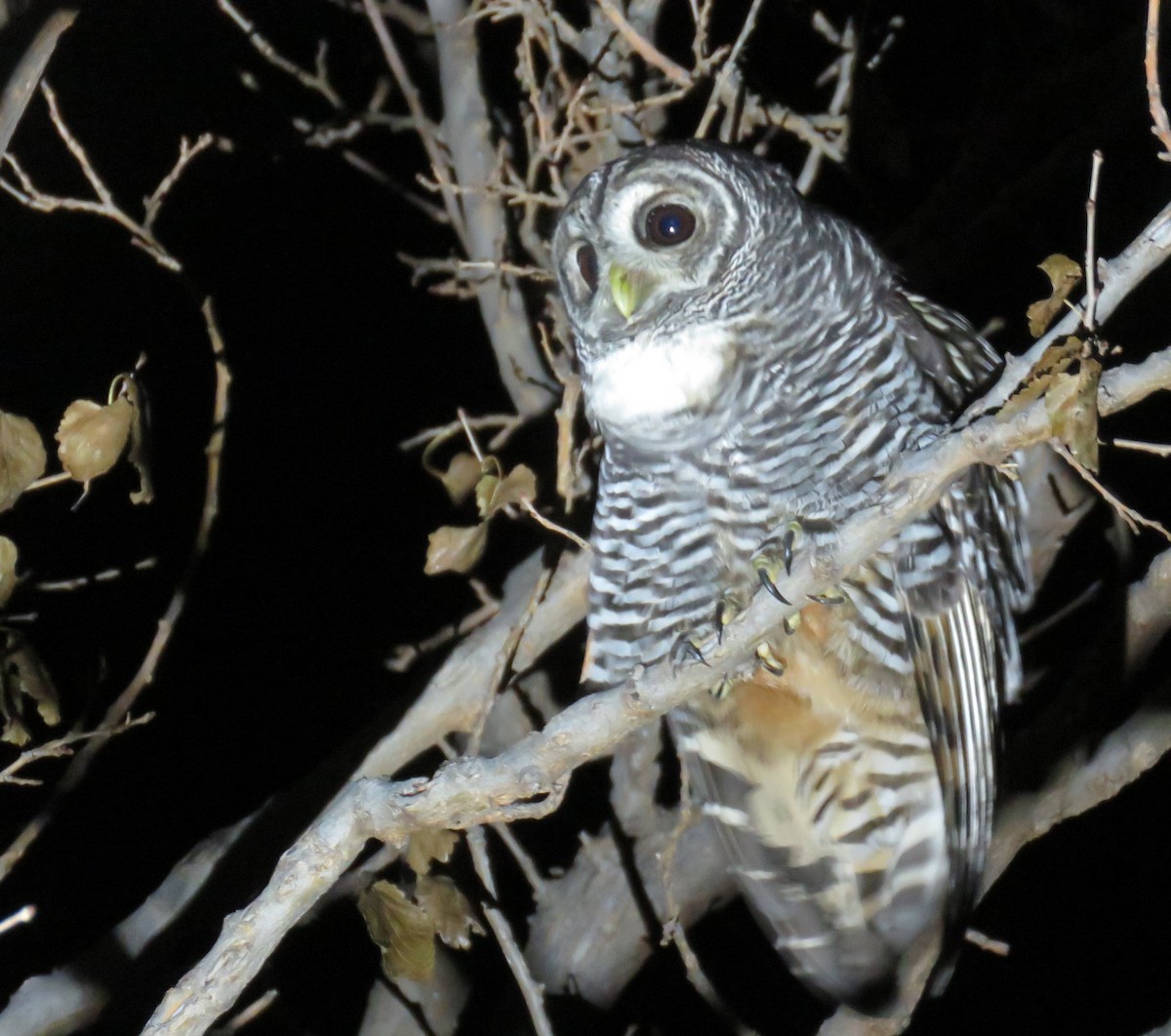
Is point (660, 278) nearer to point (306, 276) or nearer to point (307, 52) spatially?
point (306, 276)

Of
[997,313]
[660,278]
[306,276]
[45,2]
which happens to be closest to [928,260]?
[997,313]

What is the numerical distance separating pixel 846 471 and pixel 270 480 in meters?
2.06

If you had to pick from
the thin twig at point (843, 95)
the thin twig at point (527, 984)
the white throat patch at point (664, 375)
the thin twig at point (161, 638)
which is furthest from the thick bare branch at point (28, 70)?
the thin twig at point (843, 95)

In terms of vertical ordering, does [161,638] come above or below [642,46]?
below

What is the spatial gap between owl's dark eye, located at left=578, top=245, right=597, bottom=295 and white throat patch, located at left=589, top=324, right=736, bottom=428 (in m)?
0.17

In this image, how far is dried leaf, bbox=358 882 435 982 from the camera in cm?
210

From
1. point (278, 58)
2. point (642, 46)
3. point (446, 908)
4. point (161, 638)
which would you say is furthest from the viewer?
point (278, 58)

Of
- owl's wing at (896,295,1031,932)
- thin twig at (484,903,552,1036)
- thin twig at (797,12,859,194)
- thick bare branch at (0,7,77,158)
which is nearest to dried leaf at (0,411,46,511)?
thick bare branch at (0,7,77,158)

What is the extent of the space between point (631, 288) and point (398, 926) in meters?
1.26

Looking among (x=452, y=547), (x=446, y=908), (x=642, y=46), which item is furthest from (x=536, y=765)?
(x=642, y=46)

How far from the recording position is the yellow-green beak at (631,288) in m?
2.52

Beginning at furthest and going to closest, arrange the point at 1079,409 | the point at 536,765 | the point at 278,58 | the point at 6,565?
the point at 278,58 → the point at 6,565 → the point at 536,765 → the point at 1079,409

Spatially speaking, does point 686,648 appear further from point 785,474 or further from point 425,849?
point 425,849

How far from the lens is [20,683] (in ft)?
7.22
